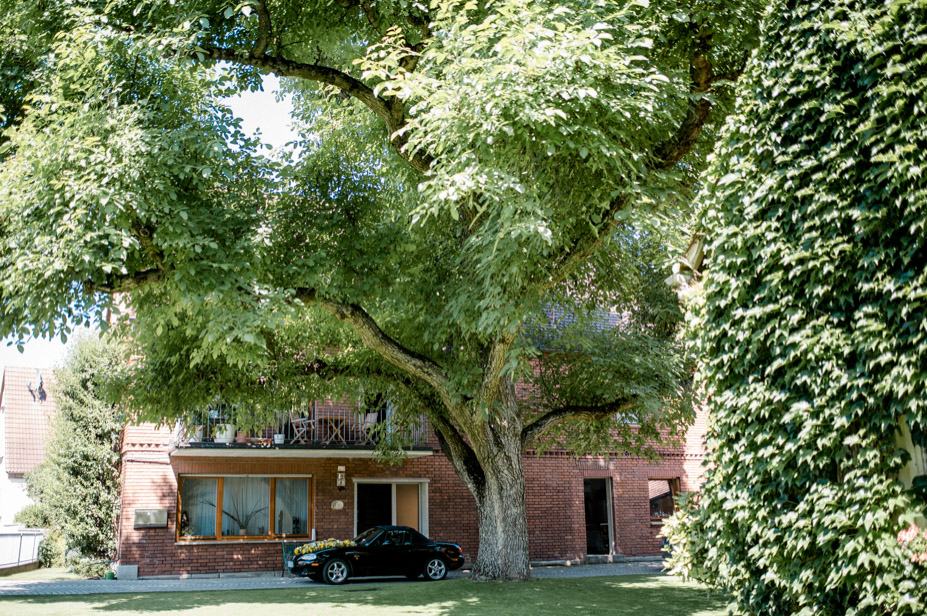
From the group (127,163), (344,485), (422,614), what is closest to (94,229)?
(127,163)

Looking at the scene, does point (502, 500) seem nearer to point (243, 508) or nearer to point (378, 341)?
point (378, 341)

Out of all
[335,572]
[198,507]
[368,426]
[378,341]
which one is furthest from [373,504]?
[378,341]

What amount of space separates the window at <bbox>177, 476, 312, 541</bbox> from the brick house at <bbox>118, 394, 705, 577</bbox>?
3cm

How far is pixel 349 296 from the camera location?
1170cm

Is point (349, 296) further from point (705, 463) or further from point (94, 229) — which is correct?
point (705, 463)

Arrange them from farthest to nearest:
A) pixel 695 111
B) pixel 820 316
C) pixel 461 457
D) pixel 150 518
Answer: pixel 150 518 < pixel 461 457 < pixel 695 111 < pixel 820 316

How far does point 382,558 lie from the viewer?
16859mm

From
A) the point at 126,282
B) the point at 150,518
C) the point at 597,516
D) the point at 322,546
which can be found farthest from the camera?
the point at 597,516

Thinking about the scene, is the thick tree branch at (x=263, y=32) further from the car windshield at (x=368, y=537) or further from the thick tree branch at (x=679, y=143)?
the car windshield at (x=368, y=537)

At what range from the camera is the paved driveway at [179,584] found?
14979 mm

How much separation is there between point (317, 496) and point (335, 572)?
3.67 meters

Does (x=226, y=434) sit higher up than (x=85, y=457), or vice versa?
(x=226, y=434)

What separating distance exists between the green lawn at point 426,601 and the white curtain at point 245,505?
4936 mm

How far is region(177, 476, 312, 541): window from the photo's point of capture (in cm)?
1891
